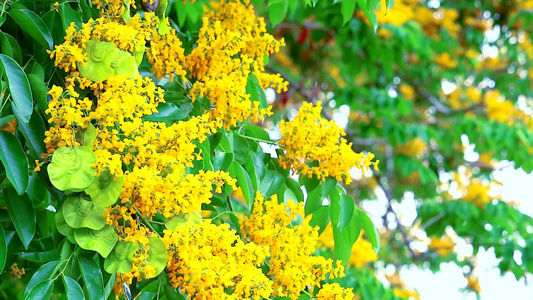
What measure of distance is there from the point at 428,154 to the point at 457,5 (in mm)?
1544

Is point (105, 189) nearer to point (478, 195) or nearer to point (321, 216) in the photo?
point (321, 216)

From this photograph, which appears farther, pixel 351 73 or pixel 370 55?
pixel 351 73

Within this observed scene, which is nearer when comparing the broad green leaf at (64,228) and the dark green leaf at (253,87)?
the broad green leaf at (64,228)

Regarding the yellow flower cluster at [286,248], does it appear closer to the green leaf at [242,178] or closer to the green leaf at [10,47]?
the green leaf at [242,178]

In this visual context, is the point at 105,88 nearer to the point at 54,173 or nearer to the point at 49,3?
the point at 54,173

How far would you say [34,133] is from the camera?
5.35 feet

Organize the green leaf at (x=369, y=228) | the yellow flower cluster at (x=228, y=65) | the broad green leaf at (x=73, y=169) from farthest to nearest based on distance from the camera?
the green leaf at (x=369, y=228) → the yellow flower cluster at (x=228, y=65) → the broad green leaf at (x=73, y=169)

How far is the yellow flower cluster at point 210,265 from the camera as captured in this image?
1.45 meters

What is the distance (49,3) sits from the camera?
6.19 feet

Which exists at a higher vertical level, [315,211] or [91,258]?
[91,258]

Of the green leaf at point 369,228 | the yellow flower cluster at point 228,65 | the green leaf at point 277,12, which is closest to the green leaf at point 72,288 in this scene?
the yellow flower cluster at point 228,65

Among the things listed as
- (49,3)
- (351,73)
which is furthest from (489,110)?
(49,3)

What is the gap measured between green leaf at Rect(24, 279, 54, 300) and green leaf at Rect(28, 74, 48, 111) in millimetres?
413

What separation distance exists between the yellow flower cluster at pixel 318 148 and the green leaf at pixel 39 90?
0.67 meters
